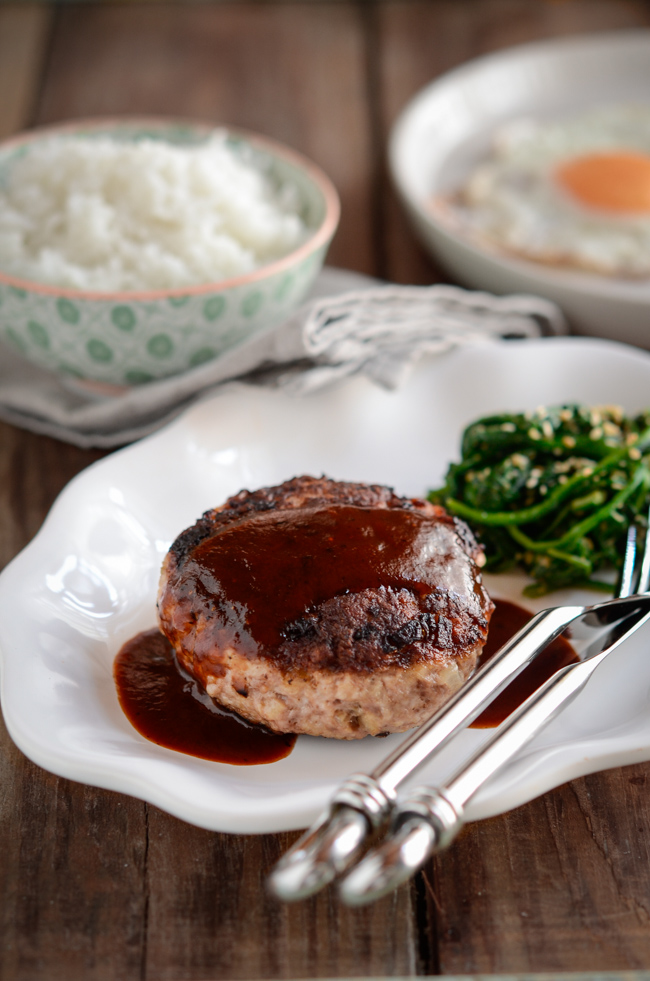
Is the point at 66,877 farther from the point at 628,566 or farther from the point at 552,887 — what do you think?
the point at 628,566

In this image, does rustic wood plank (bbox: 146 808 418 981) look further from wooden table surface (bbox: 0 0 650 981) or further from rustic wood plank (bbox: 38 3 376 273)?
rustic wood plank (bbox: 38 3 376 273)

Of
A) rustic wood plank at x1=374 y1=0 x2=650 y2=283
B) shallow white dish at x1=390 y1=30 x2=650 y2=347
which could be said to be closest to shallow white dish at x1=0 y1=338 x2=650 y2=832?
shallow white dish at x1=390 y1=30 x2=650 y2=347

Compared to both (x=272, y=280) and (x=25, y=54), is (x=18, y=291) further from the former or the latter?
(x=25, y=54)

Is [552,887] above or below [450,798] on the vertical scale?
below

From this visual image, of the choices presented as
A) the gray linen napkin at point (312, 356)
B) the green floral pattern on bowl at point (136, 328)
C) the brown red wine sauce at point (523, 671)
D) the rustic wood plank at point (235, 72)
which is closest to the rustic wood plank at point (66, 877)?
the brown red wine sauce at point (523, 671)

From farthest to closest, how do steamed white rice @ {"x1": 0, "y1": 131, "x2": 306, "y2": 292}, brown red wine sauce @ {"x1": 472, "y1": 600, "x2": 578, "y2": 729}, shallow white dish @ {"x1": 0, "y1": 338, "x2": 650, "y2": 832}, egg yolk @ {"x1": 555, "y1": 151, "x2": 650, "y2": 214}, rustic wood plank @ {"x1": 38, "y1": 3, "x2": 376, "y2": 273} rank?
rustic wood plank @ {"x1": 38, "y1": 3, "x2": 376, "y2": 273} → egg yolk @ {"x1": 555, "y1": 151, "x2": 650, "y2": 214} → steamed white rice @ {"x1": 0, "y1": 131, "x2": 306, "y2": 292} → brown red wine sauce @ {"x1": 472, "y1": 600, "x2": 578, "y2": 729} → shallow white dish @ {"x1": 0, "y1": 338, "x2": 650, "y2": 832}


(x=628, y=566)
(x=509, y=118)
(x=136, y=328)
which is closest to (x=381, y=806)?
(x=628, y=566)

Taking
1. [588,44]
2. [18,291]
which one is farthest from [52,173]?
[588,44]

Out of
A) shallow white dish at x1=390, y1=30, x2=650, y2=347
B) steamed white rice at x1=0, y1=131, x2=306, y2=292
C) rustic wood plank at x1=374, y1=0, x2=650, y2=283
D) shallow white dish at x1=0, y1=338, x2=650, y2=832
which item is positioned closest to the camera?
shallow white dish at x1=0, y1=338, x2=650, y2=832
